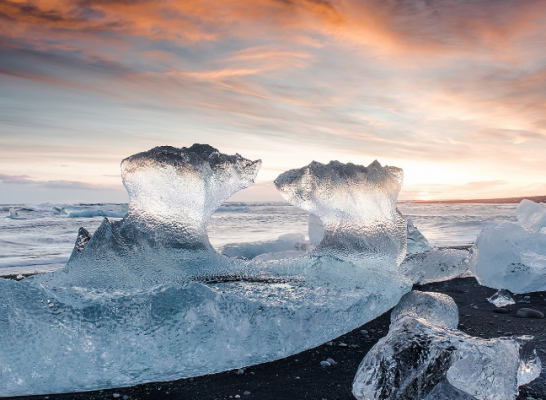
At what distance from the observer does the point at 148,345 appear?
80.7 inches

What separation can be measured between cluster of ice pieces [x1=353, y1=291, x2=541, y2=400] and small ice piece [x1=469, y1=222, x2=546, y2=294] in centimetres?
218

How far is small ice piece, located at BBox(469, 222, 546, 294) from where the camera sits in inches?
140

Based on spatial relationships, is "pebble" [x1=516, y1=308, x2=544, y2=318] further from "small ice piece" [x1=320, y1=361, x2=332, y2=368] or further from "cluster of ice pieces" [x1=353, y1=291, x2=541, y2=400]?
"small ice piece" [x1=320, y1=361, x2=332, y2=368]

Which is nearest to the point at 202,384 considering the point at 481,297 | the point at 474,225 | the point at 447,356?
the point at 447,356

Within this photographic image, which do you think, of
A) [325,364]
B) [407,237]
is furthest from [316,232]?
[325,364]

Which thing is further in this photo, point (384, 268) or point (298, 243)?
point (298, 243)

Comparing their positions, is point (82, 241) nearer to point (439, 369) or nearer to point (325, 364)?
point (325, 364)

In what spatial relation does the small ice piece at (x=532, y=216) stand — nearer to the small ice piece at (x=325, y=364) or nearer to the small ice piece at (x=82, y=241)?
the small ice piece at (x=325, y=364)

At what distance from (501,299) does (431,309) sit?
108 centimetres

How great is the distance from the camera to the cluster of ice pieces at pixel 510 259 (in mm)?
3551

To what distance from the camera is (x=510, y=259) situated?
12.1 ft

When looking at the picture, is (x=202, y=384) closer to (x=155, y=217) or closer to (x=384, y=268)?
(x=155, y=217)

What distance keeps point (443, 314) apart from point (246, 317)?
129 centimetres

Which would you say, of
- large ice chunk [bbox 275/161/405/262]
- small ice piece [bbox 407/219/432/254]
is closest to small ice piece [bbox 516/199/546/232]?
small ice piece [bbox 407/219/432/254]
